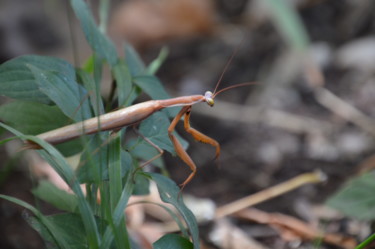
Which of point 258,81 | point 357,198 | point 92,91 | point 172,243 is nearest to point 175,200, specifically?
point 172,243

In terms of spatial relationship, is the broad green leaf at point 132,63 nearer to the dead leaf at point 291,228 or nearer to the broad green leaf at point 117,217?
the broad green leaf at point 117,217

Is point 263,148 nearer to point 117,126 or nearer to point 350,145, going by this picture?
point 350,145

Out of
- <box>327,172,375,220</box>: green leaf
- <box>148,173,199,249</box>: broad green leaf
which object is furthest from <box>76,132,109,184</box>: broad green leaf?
<box>327,172,375,220</box>: green leaf

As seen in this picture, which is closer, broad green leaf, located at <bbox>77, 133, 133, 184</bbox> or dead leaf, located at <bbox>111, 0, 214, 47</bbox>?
broad green leaf, located at <bbox>77, 133, 133, 184</bbox>

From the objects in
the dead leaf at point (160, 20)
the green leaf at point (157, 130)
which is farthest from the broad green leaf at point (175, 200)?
the dead leaf at point (160, 20)

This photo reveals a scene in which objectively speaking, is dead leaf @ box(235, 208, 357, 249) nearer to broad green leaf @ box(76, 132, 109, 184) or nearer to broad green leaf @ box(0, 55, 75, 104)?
broad green leaf @ box(76, 132, 109, 184)

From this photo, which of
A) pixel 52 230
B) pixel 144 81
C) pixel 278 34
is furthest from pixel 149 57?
pixel 52 230

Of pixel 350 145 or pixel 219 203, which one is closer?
pixel 219 203
